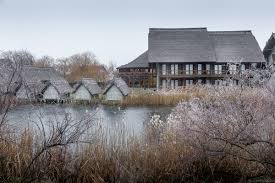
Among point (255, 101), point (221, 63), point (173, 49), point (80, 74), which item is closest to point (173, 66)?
point (173, 49)

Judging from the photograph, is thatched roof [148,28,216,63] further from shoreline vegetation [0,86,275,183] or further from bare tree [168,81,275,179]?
shoreline vegetation [0,86,275,183]

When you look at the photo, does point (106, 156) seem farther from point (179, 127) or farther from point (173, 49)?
point (173, 49)

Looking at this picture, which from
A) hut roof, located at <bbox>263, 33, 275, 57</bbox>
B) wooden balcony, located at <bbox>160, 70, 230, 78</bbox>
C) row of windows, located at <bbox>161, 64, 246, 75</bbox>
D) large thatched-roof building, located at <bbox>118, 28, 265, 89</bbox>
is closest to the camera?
hut roof, located at <bbox>263, 33, 275, 57</bbox>

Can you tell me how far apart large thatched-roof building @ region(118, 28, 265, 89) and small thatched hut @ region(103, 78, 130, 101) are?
10577 millimetres

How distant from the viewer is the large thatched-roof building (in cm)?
3891

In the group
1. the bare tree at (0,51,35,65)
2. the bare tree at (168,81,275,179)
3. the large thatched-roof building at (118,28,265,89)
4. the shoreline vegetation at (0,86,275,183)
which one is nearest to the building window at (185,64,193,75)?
the large thatched-roof building at (118,28,265,89)

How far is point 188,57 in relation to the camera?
3944 cm

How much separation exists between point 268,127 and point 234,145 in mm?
920

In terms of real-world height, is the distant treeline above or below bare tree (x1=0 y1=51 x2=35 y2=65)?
above

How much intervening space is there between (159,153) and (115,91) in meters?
20.2

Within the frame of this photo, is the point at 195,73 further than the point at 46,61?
No

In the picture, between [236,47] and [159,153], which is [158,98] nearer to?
[236,47]

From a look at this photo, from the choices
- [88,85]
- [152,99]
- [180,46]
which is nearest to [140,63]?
[180,46]

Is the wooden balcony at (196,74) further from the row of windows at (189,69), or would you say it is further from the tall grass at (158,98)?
the tall grass at (158,98)
